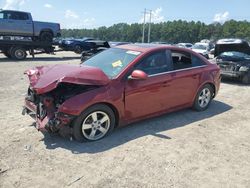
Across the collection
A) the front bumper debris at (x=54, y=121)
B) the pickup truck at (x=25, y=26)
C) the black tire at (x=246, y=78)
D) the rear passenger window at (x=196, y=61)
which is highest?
the pickup truck at (x=25, y=26)

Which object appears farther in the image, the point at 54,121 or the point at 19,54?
the point at 19,54

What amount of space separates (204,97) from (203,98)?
0.04 m

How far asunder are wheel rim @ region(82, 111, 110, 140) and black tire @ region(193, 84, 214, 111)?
258 centimetres

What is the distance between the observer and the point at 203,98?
6875 millimetres

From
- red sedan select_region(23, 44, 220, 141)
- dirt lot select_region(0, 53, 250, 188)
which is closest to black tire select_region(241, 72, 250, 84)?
dirt lot select_region(0, 53, 250, 188)

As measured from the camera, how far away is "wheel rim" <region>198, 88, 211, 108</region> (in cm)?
680

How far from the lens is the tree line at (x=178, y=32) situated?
10519 cm

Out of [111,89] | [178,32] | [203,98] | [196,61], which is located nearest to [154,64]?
[111,89]

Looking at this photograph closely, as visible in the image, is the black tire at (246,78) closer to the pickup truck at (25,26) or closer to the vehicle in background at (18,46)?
the vehicle in background at (18,46)

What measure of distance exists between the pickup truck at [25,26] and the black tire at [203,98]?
14.7 metres

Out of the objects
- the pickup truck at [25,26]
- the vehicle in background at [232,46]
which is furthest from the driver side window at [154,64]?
the pickup truck at [25,26]

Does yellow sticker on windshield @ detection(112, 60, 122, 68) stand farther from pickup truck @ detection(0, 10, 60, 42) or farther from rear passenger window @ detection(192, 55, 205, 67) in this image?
pickup truck @ detection(0, 10, 60, 42)

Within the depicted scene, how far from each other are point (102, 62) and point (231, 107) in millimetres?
3722

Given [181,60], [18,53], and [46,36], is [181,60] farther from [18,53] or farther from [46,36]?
[46,36]
